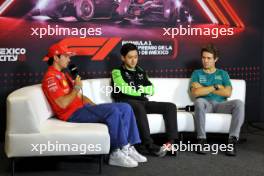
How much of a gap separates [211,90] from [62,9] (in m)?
1.96

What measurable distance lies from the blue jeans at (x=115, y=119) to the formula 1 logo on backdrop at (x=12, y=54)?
4.43ft

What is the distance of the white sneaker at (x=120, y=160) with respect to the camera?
156 inches

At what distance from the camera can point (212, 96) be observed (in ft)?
16.1

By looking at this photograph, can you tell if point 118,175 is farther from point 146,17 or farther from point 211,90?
point 146,17

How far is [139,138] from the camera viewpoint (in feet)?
13.5

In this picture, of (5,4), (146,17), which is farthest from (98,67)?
(5,4)

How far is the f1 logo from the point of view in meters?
5.25

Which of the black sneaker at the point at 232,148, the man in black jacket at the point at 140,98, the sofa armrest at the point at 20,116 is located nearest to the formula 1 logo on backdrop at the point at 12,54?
the man in black jacket at the point at 140,98

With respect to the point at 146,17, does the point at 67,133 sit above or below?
below

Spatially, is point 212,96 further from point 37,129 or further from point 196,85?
point 37,129

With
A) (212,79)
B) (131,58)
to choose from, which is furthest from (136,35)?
(212,79)

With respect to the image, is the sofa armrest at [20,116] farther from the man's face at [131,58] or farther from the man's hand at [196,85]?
the man's hand at [196,85]

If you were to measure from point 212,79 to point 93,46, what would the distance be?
147 cm

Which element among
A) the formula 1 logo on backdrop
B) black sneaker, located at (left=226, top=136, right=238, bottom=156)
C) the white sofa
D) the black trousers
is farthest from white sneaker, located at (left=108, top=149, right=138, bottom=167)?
the formula 1 logo on backdrop
